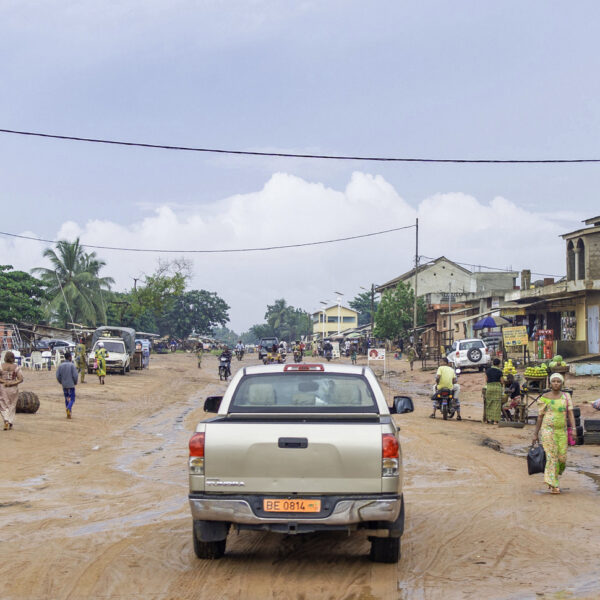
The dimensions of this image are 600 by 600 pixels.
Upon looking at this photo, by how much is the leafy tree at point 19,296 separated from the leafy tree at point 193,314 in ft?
220

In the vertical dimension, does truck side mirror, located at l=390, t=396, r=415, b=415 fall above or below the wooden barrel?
above

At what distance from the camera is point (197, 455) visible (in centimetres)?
673

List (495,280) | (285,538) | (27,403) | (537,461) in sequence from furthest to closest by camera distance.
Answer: (495,280)
(27,403)
(537,461)
(285,538)

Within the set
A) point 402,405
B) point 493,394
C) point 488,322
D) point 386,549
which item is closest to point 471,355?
point 488,322

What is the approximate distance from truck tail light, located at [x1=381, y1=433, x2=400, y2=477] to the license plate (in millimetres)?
605

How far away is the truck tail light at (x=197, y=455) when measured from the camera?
22.0 feet

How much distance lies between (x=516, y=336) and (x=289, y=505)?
35.8m

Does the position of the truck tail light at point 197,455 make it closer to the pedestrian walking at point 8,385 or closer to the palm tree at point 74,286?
the pedestrian walking at point 8,385

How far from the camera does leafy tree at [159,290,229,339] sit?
130625 millimetres

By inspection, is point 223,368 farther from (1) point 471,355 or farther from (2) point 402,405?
(2) point 402,405

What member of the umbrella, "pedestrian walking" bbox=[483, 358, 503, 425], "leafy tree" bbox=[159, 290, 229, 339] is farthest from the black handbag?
"leafy tree" bbox=[159, 290, 229, 339]

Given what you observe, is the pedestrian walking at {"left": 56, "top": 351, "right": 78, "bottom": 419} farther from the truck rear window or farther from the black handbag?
the truck rear window

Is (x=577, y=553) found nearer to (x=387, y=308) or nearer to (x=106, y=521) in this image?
(x=106, y=521)

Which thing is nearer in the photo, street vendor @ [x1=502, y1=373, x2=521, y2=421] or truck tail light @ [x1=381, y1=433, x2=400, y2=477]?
truck tail light @ [x1=381, y1=433, x2=400, y2=477]
